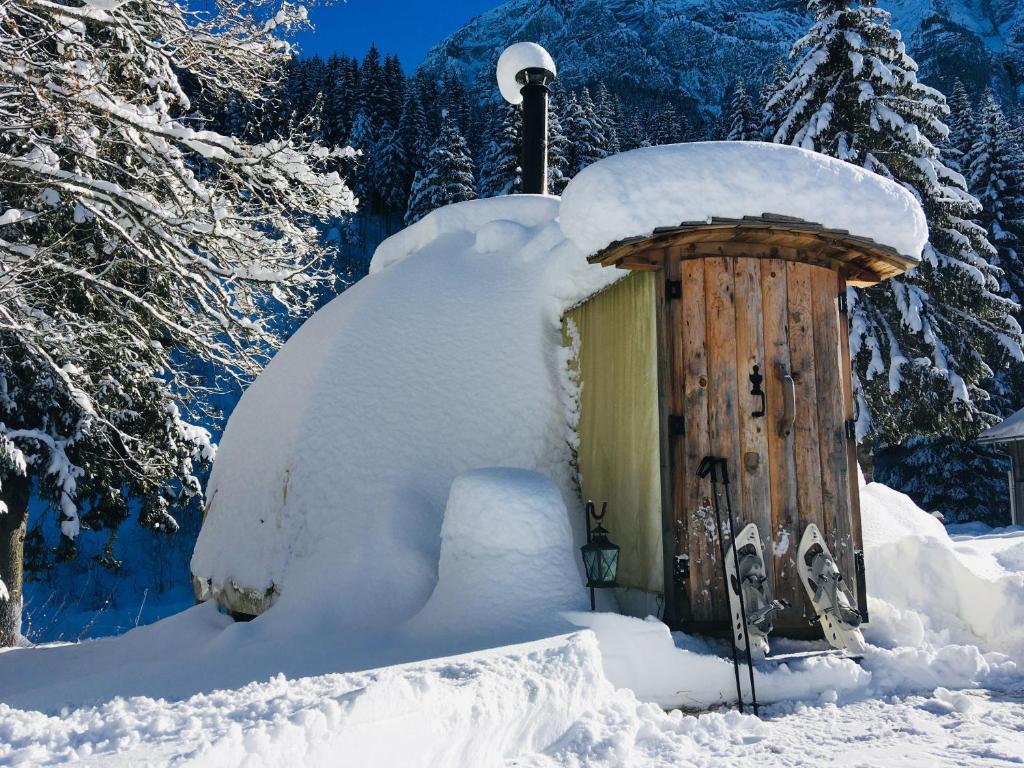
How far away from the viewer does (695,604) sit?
14.5 feet

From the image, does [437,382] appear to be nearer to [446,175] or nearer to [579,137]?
[579,137]

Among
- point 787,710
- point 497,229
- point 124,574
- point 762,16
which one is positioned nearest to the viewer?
point 787,710

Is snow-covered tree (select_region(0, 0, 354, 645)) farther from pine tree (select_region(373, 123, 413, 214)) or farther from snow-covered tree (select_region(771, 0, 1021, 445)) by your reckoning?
pine tree (select_region(373, 123, 413, 214))

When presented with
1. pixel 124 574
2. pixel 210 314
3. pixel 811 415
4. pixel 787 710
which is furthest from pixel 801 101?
pixel 124 574

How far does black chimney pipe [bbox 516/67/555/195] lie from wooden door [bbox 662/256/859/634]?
4.13 metres

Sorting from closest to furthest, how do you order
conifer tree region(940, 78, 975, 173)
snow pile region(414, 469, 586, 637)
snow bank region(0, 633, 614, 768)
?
snow bank region(0, 633, 614, 768)
snow pile region(414, 469, 586, 637)
conifer tree region(940, 78, 975, 173)

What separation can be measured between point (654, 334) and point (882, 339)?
32.9 feet

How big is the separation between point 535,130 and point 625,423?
4651 millimetres

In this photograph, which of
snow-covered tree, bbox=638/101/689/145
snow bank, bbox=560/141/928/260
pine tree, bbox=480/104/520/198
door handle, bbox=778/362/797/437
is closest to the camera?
snow bank, bbox=560/141/928/260

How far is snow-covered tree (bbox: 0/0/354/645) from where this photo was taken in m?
4.75

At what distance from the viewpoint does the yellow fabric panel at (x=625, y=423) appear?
4770mm

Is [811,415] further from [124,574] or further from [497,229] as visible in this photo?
[124,574]

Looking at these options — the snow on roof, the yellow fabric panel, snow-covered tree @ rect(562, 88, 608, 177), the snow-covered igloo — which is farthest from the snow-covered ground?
snow-covered tree @ rect(562, 88, 608, 177)

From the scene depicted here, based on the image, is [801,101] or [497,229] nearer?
[497,229]
